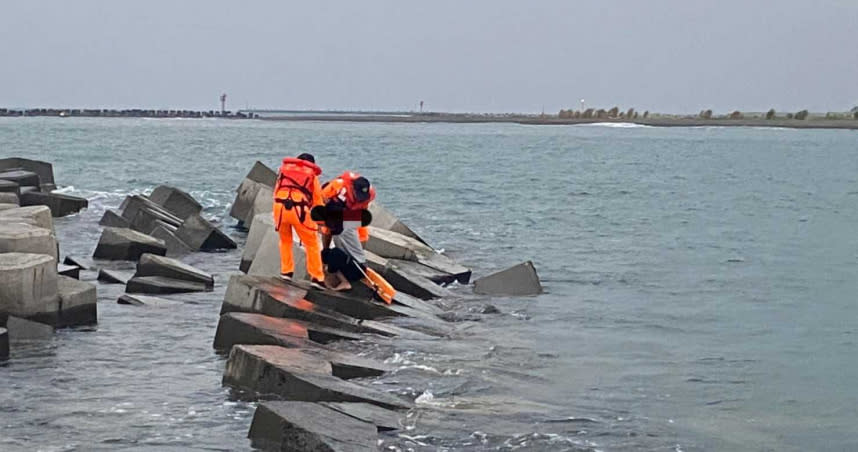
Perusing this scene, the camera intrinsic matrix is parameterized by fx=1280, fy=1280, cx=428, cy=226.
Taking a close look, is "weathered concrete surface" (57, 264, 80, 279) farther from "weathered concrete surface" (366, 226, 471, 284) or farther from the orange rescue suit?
"weathered concrete surface" (366, 226, 471, 284)

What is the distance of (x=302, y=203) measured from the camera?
15016mm

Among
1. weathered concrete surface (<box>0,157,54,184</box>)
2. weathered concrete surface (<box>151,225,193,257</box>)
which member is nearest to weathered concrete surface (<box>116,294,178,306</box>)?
weathered concrete surface (<box>151,225,193,257</box>)

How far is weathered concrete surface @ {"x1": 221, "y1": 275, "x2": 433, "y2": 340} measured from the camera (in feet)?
43.6

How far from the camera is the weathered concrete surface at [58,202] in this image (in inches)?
1047

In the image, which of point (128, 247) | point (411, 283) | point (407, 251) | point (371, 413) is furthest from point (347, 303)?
point (128, 247)

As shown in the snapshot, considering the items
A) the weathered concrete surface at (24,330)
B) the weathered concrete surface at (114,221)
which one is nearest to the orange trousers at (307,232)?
the weathered concrete surface at (24,330)

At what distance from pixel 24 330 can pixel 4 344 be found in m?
1.08

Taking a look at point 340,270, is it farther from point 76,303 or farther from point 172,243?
point 172,243

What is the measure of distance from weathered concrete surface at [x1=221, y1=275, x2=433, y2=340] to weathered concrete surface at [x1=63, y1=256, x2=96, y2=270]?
4.45m

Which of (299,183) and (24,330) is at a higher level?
(299,183)

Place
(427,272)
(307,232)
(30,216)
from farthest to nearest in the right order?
(427,272) < (30,216) < (307,232)

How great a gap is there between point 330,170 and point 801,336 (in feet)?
133

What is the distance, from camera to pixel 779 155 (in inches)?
3477

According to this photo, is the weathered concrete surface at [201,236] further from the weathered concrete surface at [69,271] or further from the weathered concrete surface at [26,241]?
the weathered concrete surface at [26,241]
